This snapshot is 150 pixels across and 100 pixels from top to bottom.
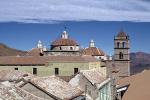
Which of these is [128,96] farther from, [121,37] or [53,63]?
[121,37]

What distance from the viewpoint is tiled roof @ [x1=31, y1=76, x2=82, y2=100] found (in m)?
30.0

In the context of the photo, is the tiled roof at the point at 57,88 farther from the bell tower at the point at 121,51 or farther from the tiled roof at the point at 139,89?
the bell tower at the point at 121,51

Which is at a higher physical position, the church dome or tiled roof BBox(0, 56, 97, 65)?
the church dome

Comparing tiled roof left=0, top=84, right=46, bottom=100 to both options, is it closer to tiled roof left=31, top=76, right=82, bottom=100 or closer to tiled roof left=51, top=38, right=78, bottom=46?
tiled roof left=31, top=76, right=82, bottom=100

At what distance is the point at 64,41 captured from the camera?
60906mm

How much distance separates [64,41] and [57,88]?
29.7 m

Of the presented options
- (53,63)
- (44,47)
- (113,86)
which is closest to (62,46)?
(44,47)

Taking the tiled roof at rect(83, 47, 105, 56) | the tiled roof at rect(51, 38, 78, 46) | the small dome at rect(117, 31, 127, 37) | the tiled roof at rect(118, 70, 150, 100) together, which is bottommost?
the tiled roof at rect(118, 70, 150, 100)

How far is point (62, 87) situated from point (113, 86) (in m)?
8.89

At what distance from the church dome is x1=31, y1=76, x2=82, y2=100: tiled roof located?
27.1 metres

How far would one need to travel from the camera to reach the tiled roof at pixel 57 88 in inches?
1180

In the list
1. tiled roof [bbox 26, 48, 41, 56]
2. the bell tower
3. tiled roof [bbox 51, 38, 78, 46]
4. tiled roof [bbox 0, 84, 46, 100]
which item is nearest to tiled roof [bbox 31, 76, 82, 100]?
tiled roof [bbox 0, 84, 46, 100]

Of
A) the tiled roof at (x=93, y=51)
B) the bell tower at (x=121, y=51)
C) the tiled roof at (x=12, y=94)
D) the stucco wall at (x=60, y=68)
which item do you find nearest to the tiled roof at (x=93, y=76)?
the stucco wall at (x=60, y=68)

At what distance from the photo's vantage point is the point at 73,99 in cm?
3038
